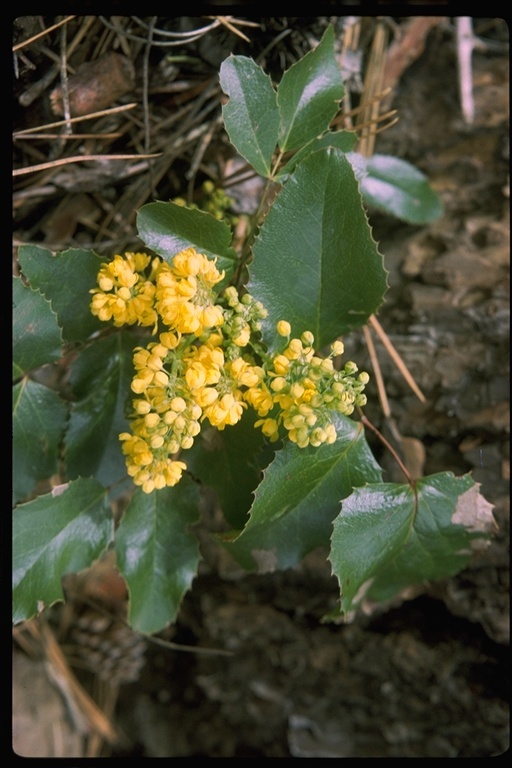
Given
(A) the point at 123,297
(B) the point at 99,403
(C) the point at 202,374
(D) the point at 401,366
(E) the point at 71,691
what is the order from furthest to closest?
1. (E) the point at 71,691
2. (D) the point at 401,366
3. (B) the point at 99,403
4. (A) the point at 123,297
5. (C) the point at 202,374

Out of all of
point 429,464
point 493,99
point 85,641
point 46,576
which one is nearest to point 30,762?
point 85,641

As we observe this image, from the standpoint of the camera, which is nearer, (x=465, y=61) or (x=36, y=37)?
(x=36, y=37)

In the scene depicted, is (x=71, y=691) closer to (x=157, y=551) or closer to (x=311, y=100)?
(x=157, y=551)

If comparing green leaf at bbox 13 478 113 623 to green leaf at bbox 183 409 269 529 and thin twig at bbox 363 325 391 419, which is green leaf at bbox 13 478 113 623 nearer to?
green leaf at bbox 183 409 269 529

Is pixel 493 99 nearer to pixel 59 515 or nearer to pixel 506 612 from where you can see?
pixel 506 612

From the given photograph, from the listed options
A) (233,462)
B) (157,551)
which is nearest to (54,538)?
(157,551)

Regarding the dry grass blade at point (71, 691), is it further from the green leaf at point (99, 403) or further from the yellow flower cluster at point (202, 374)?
the yellow flower cluster at point (202, 374)

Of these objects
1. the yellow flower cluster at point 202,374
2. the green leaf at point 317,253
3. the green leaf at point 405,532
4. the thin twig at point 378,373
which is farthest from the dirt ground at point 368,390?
the yellow flower cluster at point 202,374
